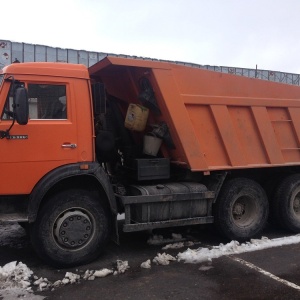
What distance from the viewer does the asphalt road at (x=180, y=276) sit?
4.35 meters

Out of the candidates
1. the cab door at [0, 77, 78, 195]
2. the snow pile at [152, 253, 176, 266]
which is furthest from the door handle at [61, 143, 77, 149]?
the snow pile at [152, 253, 176, 266]

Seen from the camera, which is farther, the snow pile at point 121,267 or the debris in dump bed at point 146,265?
the debris in dump bed at point 146,265

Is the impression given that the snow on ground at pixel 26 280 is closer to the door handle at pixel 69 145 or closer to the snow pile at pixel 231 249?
the snow pile at pixel 231 249

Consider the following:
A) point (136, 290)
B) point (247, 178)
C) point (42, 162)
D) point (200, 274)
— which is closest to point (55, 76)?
point (42, 162)

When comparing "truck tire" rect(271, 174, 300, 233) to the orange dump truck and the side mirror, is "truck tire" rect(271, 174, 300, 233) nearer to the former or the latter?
the orange dump truck

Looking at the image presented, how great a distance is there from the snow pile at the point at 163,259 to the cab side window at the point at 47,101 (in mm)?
2298

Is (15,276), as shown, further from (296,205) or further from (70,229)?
(296,205)

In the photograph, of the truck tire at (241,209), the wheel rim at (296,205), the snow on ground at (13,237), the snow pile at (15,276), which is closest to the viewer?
the snow pile at (15,276)

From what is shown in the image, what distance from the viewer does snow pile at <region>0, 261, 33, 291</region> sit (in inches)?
177

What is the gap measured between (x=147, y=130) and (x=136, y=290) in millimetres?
2725

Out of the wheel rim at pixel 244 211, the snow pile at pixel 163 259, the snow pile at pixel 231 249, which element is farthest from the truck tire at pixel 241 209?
the snow pile at pixel 163 259

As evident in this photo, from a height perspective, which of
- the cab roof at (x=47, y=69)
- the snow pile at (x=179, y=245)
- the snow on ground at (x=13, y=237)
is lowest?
the snow pile at (x=179, y=245)

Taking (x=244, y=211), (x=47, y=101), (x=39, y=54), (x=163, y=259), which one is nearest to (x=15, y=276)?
(x=163, y=259)

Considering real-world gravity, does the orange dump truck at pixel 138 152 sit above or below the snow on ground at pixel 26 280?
above
